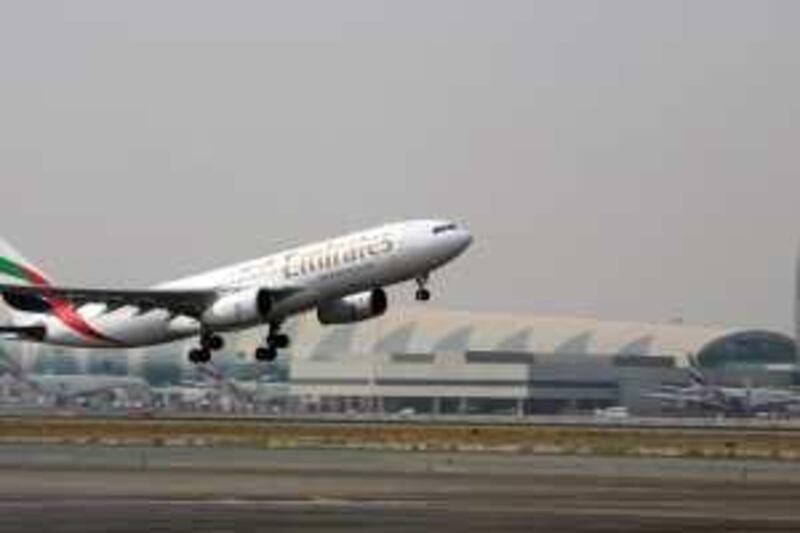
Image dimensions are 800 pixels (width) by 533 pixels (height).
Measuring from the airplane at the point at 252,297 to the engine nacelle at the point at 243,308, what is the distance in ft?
0.14

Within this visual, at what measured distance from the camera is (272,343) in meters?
85.7

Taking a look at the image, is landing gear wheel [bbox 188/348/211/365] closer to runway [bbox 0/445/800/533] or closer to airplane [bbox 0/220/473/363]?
airplane [bbox 0/220/473/363]

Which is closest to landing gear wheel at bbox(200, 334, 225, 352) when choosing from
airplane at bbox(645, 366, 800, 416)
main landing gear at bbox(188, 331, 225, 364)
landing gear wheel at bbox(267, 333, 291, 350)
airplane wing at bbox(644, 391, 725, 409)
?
main landing gear at bbox(188, 331, 225, 364)

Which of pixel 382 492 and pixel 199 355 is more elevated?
pixel 199 355

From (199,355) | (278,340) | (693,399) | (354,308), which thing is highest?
(693,399)

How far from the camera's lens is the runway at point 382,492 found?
36.5 metres

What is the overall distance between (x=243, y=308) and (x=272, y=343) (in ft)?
12.8

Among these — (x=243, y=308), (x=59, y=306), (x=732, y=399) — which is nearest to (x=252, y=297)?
(x=243, y=308)

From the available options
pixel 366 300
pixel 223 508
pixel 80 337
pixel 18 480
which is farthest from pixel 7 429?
pixel 223 508

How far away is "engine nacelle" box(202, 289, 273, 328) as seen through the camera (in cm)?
8200

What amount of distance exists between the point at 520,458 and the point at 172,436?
79.4 ft

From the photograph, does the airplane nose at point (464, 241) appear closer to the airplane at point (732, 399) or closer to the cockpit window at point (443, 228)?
the cockpit window at point (443, 228)

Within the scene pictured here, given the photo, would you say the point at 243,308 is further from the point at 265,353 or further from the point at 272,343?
the point at 265,353

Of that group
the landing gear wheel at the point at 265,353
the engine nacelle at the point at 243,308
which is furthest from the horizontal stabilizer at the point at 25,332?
the engine nacelle at the point at 243,308
